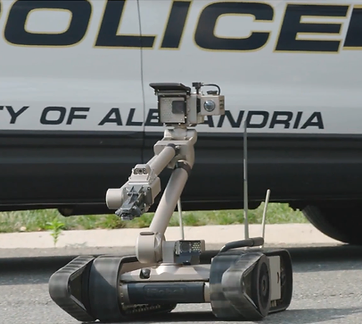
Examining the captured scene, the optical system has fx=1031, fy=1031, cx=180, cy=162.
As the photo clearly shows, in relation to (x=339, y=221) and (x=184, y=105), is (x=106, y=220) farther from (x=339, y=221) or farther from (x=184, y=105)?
(x=184, y=105)

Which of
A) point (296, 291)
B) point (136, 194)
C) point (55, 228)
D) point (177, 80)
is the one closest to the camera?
point (136, 194)

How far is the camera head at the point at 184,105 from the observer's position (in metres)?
4.08

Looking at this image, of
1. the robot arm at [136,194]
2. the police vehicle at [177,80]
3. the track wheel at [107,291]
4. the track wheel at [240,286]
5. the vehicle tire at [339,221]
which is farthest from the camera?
the vehicle tire at [339,221]

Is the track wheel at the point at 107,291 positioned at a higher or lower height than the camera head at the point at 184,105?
lower

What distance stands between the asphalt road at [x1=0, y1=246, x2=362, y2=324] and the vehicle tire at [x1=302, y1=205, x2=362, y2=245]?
4.1 inches

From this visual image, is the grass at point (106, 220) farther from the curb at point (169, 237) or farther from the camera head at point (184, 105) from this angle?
the camera head at point (184, 105)

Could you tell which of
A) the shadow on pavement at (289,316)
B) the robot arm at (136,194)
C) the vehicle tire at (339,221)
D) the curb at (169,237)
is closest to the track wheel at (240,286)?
the shadow on pavement at (289,316)

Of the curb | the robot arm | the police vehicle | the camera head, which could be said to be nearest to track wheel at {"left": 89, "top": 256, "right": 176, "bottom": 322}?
the robot arm

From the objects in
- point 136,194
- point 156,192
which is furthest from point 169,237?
point 136,194

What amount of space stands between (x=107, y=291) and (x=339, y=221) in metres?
3.43

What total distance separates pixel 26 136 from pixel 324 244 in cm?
286

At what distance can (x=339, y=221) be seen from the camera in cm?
703

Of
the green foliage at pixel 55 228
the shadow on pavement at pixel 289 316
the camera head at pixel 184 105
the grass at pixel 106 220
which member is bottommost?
the grass at pixel 106 220

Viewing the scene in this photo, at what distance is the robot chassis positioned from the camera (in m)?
3.68
